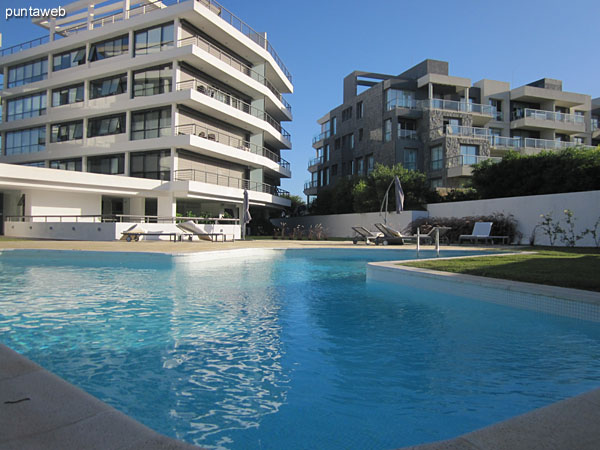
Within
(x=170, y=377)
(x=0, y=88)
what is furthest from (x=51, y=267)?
(x=0, y=88)

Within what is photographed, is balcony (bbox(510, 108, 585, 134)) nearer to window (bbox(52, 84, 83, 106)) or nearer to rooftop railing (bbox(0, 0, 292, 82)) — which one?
rooftop railing (bbox(0, 0, 292, 82))

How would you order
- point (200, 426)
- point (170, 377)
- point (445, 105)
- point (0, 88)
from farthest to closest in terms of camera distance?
point (0, 88), point (445, 105), point (170, 377), point (200, 426)

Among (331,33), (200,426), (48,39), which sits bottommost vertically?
(200,426)

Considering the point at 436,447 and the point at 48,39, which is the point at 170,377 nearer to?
the point at 436,447

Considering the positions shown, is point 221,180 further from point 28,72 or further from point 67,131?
point 28,72

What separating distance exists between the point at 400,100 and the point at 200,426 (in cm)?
3217

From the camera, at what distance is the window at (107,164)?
27516 mm

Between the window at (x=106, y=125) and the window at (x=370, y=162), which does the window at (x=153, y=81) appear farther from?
the window at (x=370, y=162)

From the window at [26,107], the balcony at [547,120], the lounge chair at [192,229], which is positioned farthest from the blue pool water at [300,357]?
the balcony at [547,120]

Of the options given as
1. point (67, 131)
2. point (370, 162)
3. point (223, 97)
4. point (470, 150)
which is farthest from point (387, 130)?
point (67, 131)

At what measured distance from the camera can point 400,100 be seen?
1244 inches

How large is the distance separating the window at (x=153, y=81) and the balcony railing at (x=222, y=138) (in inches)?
107

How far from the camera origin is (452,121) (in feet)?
101

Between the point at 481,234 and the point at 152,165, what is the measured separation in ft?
65.9
